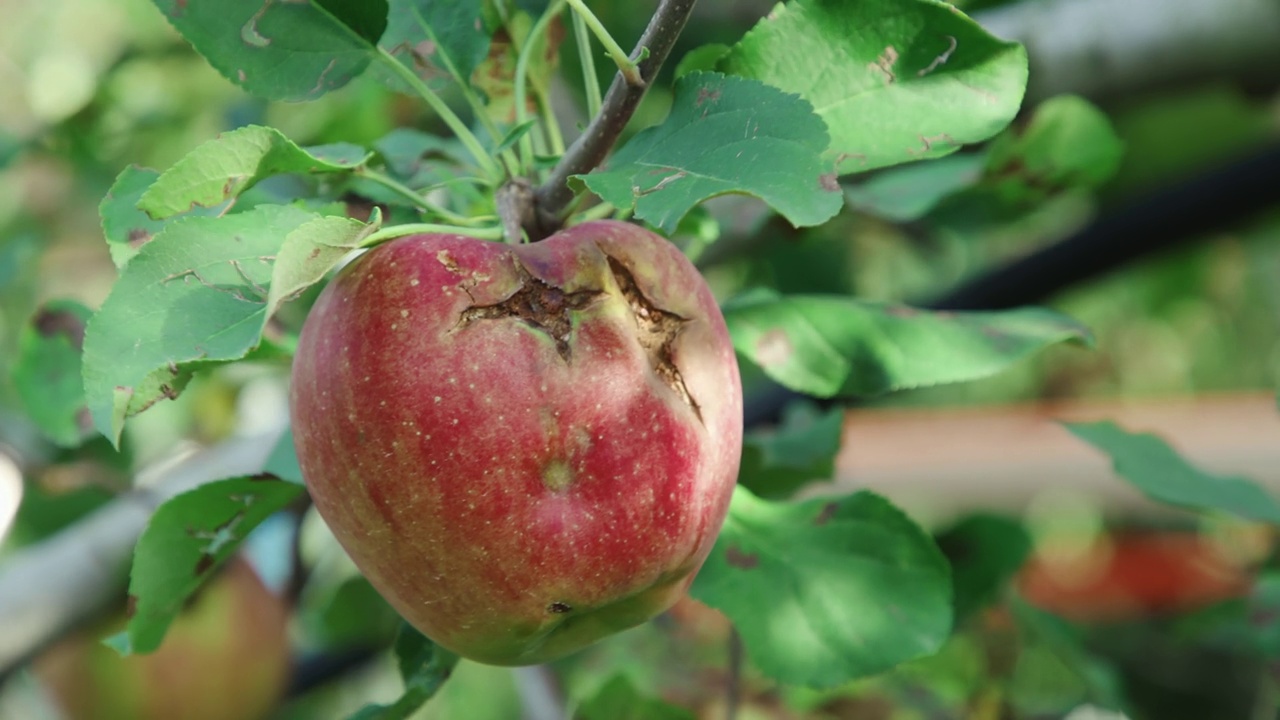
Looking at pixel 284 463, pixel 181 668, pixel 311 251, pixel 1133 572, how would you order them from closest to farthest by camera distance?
pixel 311 251 → pixel 284 463 → pixel 181 668 → pixel 1133 572

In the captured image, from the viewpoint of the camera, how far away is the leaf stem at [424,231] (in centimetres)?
42

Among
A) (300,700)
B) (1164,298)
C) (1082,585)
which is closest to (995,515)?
(300,700)

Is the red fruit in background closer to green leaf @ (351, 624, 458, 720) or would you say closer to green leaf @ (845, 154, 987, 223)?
green leaf @ (845, 154, 987, 223)

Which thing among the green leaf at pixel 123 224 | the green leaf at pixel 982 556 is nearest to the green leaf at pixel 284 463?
the green leaf at pixel 123 224

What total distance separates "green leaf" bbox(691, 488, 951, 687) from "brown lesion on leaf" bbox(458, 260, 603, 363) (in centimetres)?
17

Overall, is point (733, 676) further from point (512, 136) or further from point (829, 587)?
point (512, 136)

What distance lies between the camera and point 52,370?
77cm

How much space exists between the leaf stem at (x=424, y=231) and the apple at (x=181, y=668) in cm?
68

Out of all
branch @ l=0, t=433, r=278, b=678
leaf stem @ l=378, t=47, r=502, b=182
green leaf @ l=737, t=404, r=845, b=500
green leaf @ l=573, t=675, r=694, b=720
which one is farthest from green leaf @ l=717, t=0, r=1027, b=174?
branch @ l=0, t=433, r=278, b=678

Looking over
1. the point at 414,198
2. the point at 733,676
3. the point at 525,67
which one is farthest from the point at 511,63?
the point at 733,676

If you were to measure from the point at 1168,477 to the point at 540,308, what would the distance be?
0.47m

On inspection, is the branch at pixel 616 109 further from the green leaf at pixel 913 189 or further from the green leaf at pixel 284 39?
the green leaf at pixel 913 189

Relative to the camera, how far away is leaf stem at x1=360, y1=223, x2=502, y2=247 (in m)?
0.42

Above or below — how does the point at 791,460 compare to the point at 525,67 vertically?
below
